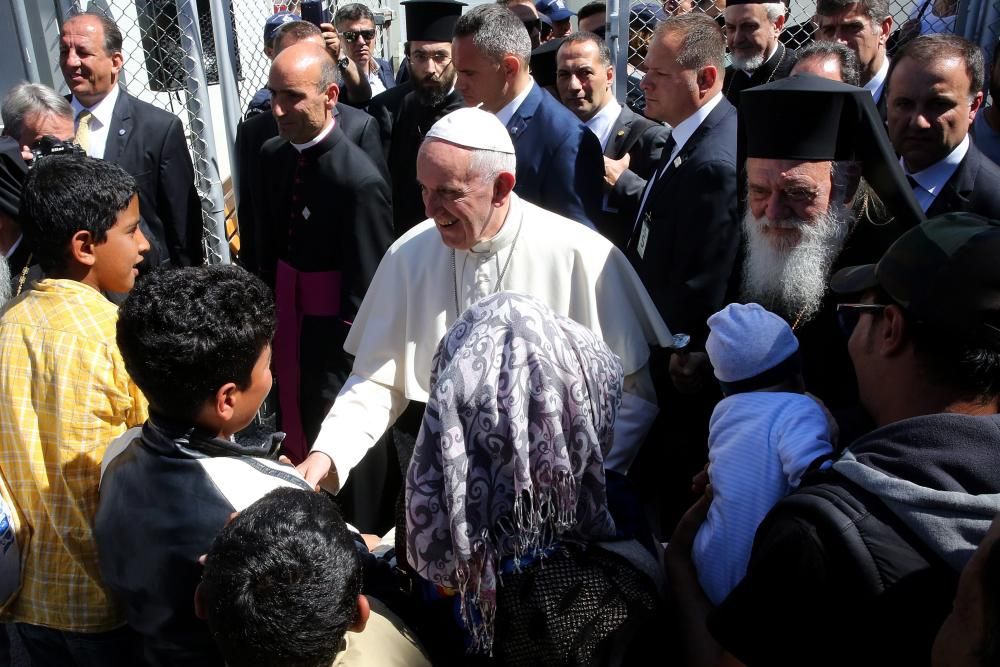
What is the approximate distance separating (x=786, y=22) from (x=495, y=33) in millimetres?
2885

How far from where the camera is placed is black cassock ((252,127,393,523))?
13.2 ft

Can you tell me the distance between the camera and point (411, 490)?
170 cm

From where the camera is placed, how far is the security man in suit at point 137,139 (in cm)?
473

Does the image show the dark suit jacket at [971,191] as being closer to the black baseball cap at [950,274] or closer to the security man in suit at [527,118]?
the security man in suit at [527,118]

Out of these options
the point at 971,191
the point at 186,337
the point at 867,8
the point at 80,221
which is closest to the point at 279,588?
the point at 186,337

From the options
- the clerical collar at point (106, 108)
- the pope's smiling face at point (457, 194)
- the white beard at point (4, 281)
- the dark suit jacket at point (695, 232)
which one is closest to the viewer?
the pope's smiling face at point (457, 194)

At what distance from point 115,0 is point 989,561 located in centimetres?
795

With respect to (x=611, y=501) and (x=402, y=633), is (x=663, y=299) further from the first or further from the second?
(x=402, y=633)

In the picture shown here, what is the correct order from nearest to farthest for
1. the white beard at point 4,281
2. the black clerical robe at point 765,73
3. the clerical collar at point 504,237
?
the clerical collar at point 504,237 < the white beard at point 4,281 < the black clerical robe at point 765,73

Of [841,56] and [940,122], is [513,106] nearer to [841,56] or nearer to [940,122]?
[841,56]

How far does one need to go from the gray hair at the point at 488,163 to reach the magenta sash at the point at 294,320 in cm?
168

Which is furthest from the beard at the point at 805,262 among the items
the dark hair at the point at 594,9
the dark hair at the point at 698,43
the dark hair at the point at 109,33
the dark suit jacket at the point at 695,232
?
the dark hair at the point at 594,9

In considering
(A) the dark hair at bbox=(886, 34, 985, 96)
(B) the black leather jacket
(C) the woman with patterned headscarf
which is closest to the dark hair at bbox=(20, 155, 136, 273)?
(B) the black leather jacket

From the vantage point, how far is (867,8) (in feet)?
15.6
